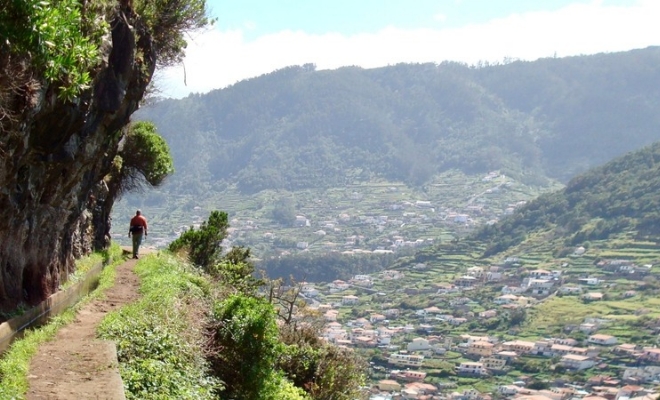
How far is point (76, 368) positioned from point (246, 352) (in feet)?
13.0

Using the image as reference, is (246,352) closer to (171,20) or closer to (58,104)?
(58,104)

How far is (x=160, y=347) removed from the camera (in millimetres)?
10367

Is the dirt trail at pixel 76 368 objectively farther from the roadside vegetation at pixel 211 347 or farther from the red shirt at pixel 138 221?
the red shirt at pixel 138 221

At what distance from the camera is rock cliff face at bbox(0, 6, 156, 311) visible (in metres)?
8.66

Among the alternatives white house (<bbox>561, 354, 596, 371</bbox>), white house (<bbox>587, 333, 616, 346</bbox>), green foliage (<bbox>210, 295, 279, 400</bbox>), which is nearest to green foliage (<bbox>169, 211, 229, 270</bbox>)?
green foliage (<bbox>210, 295, 279, 400</bbox>)

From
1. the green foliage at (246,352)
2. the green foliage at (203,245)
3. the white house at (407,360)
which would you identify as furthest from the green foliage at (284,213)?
the green foliage at (246,352)

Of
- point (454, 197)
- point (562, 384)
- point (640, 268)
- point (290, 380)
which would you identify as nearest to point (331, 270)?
point (640, 268)

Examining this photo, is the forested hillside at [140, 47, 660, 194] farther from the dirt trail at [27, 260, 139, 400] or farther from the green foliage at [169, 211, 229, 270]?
the dirt trail at [27, 260, 139, 400]

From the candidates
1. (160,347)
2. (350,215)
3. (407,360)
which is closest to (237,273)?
(160,347)

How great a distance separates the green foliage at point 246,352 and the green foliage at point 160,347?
1.79 ft

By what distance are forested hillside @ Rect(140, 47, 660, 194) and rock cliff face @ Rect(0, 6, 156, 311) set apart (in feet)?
437

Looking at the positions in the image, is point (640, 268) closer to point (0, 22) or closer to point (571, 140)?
point (0, 22)

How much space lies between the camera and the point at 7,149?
8852 millimetres

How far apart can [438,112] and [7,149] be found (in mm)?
179796
